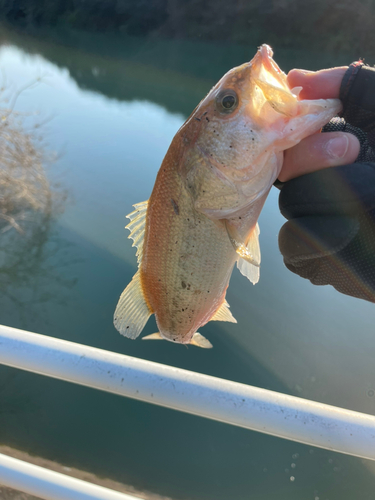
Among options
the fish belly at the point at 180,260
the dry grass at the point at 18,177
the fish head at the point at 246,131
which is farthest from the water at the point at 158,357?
the fish head at the point at 246,131

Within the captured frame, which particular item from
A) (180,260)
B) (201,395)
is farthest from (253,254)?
(201,395)

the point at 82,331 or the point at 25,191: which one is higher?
the point at 25,191

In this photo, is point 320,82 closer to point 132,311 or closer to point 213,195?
point 213,195

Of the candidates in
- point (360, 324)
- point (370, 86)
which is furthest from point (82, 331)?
point (370, 86)

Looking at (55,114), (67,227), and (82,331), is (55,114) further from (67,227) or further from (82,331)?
(82,331)

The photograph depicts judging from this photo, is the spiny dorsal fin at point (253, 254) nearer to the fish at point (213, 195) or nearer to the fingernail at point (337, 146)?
the fish at point (213, 195)

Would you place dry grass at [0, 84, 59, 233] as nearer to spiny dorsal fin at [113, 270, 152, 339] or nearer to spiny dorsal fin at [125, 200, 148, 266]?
spiny dorsal fin at [125, 200, 148, 266]
